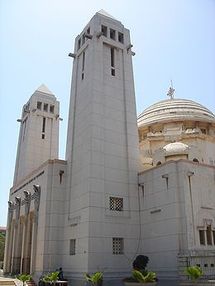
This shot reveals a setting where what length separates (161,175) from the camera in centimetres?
2609

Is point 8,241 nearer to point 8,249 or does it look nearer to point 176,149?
point 8,249

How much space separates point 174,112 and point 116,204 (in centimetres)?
1663

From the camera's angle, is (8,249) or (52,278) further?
(8,249)

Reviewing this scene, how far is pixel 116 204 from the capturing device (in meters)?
27.4

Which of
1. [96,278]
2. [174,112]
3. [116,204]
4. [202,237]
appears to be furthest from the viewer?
[174,112]

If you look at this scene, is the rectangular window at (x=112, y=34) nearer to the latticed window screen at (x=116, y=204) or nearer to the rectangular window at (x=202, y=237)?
the latticed window screen at (x=116, y=204)

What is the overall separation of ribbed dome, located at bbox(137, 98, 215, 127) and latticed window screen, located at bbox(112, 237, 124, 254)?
1695 cm

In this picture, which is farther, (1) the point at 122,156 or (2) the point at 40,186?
(2) the point at 40,186

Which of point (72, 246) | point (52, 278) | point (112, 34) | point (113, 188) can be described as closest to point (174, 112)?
point (112, 34)

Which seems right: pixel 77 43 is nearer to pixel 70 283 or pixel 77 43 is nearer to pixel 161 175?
pixel 161 175

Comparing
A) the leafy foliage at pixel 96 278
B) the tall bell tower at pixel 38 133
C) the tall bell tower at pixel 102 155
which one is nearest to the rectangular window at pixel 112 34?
the tall bell tower at pixel 102 155

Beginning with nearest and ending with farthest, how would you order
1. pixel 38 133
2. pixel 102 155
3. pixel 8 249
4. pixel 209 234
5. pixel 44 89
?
pixel 209 234, pixel 102 155, pixel 8 249, pixel 38 133, pixel 44 89

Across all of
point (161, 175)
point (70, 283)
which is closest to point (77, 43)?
point (161, 175)

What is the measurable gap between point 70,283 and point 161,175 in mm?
10726
